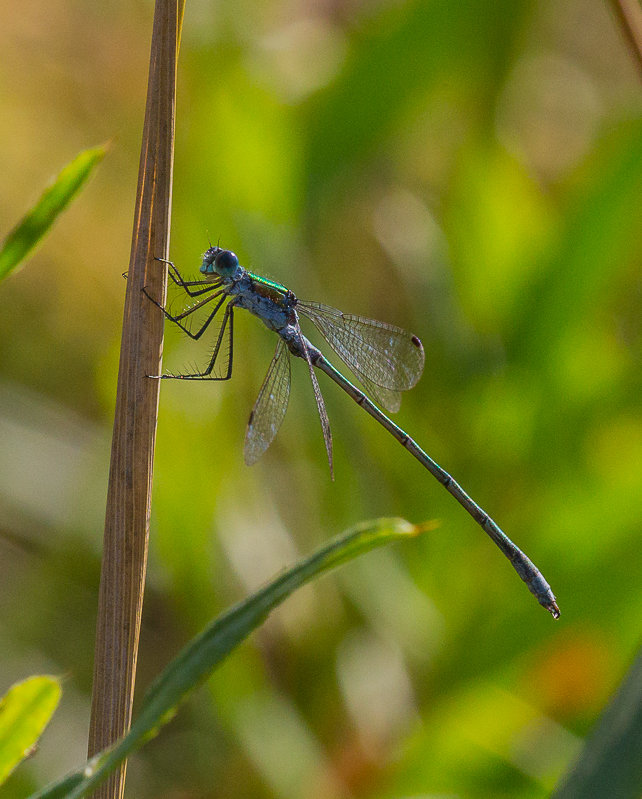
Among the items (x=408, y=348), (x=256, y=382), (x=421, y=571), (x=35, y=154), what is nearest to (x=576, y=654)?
(x=421, y=571)

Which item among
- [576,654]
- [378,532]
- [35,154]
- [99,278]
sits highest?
[35,154]

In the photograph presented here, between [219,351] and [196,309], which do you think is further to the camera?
[219,351]

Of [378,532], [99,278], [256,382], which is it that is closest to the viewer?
[378,532]

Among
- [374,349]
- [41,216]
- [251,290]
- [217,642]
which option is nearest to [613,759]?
[217,642]

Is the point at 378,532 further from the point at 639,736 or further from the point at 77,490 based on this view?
the point at 77,490

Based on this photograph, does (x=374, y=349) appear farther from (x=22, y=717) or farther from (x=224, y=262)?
(x=22, y=717)

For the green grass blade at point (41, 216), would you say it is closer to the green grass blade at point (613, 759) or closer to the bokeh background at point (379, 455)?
the green grass blade at point (613, 759)

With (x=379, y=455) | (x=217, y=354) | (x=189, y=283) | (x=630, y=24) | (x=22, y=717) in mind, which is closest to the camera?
(x=22, y=717)

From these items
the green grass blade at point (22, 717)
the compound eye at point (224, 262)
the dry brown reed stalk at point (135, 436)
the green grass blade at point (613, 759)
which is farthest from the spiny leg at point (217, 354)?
the green grass blade at point (613, 759)
